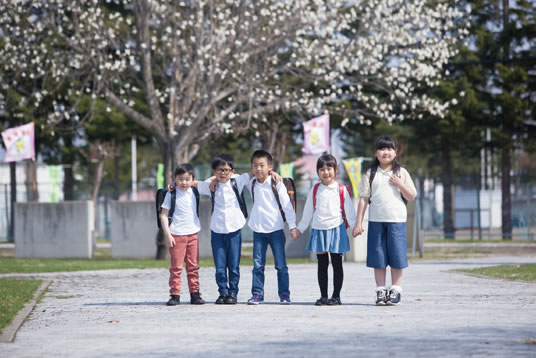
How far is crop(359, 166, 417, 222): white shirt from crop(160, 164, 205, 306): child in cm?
188

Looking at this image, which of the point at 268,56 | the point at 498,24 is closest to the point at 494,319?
the point at 268,56

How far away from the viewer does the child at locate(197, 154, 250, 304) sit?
398 inches

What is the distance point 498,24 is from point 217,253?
2553 cm

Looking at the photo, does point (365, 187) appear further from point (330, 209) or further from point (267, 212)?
point (267, 212)

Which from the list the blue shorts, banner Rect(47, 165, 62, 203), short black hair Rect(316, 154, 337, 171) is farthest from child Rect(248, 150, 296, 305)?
banner Rect(47, 165, 62, 203)

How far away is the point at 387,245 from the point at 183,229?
86.7 inches

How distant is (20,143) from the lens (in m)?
24.0

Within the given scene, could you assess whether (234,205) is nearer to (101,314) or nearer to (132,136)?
(101,314)

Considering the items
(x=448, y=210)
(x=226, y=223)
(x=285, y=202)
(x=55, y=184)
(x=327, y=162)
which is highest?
(x=55, y=184)

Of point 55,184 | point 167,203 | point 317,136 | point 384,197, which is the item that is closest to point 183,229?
point 167,203

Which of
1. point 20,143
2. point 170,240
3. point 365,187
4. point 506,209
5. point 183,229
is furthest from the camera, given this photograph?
point 506,209

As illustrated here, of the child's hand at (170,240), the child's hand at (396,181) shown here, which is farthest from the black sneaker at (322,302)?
the child's hand at (170,240)

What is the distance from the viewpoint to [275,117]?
1167 inches

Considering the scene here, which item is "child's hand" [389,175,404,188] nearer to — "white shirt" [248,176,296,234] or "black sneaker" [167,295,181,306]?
"white shirt" [248,176,296,234]
